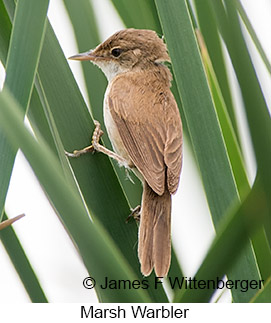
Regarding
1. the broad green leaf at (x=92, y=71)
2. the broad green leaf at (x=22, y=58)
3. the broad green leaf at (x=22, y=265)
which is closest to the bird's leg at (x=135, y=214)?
the broad green leaf at (x=92, y=71)

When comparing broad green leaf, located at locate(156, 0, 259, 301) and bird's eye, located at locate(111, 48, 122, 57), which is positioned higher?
bird's eye, located at locate(111, 48, 122, 57)

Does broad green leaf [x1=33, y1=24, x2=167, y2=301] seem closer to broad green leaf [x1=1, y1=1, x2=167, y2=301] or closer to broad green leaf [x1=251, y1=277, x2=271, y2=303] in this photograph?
broad green leaf [x1=1, y1=1, x2=167, y2=301]

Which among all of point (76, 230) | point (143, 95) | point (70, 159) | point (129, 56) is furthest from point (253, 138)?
point (129, 56)

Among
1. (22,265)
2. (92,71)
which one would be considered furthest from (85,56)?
(22,265)

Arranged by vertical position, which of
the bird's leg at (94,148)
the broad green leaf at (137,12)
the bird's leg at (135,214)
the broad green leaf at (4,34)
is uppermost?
the broad green leaf at (4,34)

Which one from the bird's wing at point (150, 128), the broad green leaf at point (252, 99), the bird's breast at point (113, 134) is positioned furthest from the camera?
the bird's breast at point (113, 134)

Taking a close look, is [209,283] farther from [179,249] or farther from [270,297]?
[179,249]

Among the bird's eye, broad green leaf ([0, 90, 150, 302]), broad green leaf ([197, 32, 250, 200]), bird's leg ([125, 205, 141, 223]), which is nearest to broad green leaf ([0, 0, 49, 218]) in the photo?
broad green leaf ([0, 90, 150, 302])

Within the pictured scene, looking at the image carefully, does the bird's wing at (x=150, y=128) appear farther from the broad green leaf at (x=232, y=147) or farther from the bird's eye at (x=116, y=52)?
Result: the broad green leaf at (x=232, y=147)
